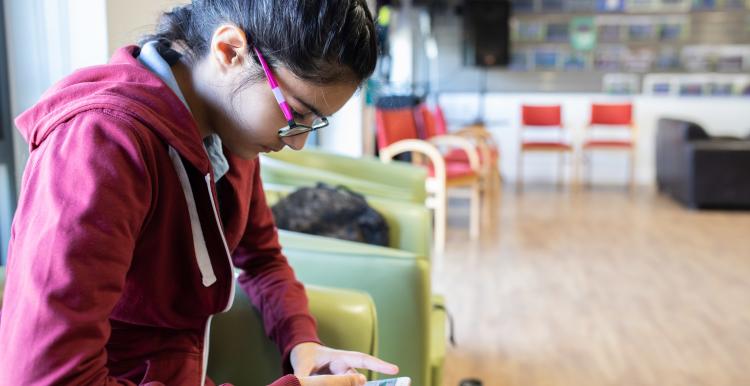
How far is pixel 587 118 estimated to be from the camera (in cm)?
782

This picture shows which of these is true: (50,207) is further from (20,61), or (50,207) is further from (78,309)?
(20,61)

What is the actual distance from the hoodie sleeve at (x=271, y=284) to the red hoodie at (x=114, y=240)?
0.16 metres

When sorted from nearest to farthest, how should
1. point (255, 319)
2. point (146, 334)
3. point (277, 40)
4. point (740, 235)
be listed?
point (277, 40)
point (146, 334)
point (255, 319)
point (740, 235)

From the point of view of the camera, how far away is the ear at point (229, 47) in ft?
2.97

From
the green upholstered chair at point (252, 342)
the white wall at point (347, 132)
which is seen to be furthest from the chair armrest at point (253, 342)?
the white wall at point (347, 132)

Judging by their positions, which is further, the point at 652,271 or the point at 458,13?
the point at 458,13

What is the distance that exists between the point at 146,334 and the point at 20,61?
1.19m

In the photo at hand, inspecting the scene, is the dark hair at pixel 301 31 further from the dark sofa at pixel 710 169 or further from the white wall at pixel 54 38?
the dark sofa at pixel 710 169

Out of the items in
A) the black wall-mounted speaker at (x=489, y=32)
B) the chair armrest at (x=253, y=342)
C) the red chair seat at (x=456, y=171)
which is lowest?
the red chair seat at (x=456, y=171)

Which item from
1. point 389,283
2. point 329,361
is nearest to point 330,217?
point 389,283

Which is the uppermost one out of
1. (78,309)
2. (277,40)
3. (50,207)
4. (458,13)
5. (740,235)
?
(458,13)

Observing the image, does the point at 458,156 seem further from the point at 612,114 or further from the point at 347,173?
the point at 612,114

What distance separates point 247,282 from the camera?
1.35 m

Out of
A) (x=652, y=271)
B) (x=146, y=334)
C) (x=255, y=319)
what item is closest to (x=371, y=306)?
(x=255, y=319)
